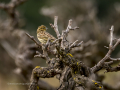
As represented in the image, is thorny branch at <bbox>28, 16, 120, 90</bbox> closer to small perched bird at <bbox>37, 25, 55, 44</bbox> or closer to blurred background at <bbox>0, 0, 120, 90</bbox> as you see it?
small perched bird at <bbox>37, 25, 55, 44</bbox>

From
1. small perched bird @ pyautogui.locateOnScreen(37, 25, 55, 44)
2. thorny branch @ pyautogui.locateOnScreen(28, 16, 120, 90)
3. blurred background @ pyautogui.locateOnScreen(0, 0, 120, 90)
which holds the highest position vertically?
blurred background @ pyautogui.locateOnScreen(0, 0, 120, 90)

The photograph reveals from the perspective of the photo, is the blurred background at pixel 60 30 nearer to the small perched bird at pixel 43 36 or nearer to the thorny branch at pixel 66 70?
Result: the small perched bird at pixel 43 36

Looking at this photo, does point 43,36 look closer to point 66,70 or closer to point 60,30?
point 66,70

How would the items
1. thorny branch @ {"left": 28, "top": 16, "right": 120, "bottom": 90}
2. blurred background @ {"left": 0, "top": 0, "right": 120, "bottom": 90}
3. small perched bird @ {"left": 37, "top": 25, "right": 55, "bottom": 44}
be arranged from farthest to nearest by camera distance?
blurred background @ {"left": 0, "top": 0, "right": 120, "bottom": 90}
small perched bird @ {"left": 37, "top": 25, "right": 55, "bottom": 44}
thorny branch @ {"left": 28, "top": 16, "right": 120, "bottom": 90}

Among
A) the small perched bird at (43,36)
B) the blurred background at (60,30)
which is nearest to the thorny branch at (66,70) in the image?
the small perched bird at (43,36)

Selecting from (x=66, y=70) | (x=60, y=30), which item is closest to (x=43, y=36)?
(x=66, y=70)

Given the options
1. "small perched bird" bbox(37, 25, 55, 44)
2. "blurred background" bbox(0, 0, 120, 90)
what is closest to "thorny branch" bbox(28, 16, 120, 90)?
"small perched bird" bbox(37, 25, 55, 44)

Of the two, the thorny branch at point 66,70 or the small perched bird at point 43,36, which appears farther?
the small perched bird at point 43,36

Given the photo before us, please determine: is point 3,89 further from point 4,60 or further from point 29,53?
point 29,53

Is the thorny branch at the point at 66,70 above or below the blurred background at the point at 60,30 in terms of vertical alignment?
below

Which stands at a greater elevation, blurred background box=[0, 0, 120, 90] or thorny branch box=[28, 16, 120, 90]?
blurred background box=[0, 0, 120, 90]

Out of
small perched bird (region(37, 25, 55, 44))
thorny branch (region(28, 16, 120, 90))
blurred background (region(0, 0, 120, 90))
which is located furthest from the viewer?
blurred background (region(0, 0, 120, 90))
